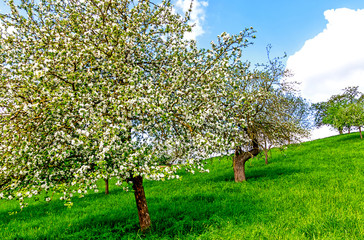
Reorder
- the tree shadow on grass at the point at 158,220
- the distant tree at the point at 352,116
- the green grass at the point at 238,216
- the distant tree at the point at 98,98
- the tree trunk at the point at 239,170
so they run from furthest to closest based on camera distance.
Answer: the distant tree at the point at 352,116 < the tree trunk at the point at 239,170 < the tree shadow on grass at the point at 158,220 < the green grass at the point at 238,216 < the distant tree at the point at 98,98

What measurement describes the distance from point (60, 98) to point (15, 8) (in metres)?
6.42

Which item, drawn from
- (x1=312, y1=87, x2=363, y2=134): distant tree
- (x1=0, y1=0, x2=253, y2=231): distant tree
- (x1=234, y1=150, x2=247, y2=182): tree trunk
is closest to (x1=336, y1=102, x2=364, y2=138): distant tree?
(x1=312, y1=87, x2=363, y2=134): distant tree

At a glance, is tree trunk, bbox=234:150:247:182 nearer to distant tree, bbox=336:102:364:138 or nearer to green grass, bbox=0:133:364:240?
green grass, bbox=0:133:364:240

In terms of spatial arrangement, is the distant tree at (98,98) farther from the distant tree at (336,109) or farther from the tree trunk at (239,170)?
the distant tree at (336,109)

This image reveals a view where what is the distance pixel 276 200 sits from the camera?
40.8 ft

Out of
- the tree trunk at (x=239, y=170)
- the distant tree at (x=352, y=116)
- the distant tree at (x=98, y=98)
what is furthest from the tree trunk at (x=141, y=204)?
the distant tree at (x=352, y=116)

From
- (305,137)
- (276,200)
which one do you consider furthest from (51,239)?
(305,137)

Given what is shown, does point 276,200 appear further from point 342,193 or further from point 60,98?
point 60,98

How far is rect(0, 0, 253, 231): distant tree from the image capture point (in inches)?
278

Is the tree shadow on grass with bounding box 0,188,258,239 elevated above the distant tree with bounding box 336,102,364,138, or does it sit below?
below

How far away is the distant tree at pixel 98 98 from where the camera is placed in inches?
278

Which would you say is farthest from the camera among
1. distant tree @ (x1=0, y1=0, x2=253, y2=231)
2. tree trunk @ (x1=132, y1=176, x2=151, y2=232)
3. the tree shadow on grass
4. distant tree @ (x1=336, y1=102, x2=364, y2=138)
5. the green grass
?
distant tree @ (x1=336, y1=102, x2=364, y2=138)

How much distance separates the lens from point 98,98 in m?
7.73

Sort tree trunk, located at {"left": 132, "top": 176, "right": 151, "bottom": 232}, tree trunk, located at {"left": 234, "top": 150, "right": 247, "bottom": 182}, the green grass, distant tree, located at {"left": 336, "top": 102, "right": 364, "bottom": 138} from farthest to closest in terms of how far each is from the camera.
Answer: distant tree, located at {"left": 336, "top": 102, "right": 364, "bottom": 138}, tree trunk, located at {"left": 234, "top": 150, "right": 247, "bottom": 182}, tree trunk, located at {"left": 132, "top": 176, "right": 151, "bottom": 232}, the green grass
